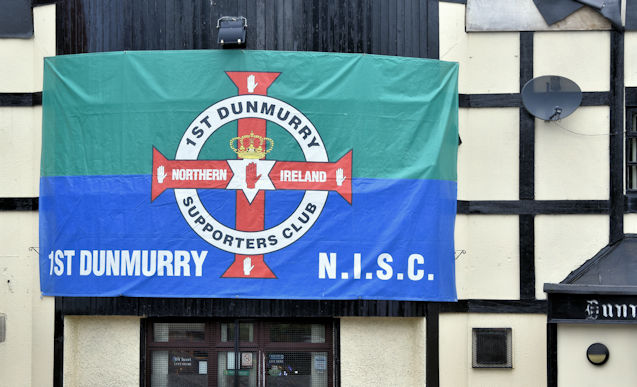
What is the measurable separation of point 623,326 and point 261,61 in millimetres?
5584

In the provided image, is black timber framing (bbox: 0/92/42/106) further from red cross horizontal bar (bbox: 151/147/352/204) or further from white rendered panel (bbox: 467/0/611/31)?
white rendered panel (bbox: 467/0/611/31)

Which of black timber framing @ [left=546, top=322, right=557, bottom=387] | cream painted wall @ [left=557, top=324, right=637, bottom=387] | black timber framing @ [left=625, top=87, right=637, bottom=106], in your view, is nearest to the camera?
cream painted wall @ [left=557, top=324, right=637, bottom=387]

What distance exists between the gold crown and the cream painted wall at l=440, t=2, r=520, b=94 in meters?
2.70

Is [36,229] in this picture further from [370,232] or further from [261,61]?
[370,232]

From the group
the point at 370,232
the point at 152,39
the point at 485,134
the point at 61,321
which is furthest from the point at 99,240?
the point at 485,134

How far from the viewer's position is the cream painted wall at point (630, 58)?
9461 millimetres

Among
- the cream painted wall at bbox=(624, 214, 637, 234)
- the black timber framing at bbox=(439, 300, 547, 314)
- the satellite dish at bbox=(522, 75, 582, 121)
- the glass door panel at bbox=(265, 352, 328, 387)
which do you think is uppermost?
the satellite dish at bbox=(522, 75, 582, 121)

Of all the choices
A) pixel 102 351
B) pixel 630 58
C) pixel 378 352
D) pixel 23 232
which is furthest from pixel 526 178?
pixel 23 232

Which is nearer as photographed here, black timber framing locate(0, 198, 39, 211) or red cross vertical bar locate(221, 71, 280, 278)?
red cross vertical bar locate(221, 71, 280, 278)

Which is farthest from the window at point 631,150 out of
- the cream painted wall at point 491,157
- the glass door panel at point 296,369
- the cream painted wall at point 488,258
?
the glass door panel at point 296,369

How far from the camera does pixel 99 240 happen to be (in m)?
9.33

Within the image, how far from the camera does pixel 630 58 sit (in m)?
9.46

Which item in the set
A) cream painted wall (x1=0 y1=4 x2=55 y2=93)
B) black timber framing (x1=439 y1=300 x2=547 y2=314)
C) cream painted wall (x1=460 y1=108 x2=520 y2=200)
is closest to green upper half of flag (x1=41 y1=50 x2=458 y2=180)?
cream painted wall (x1=460 y1=108 x2=520 y2=200)

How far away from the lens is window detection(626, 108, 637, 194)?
955 cm
